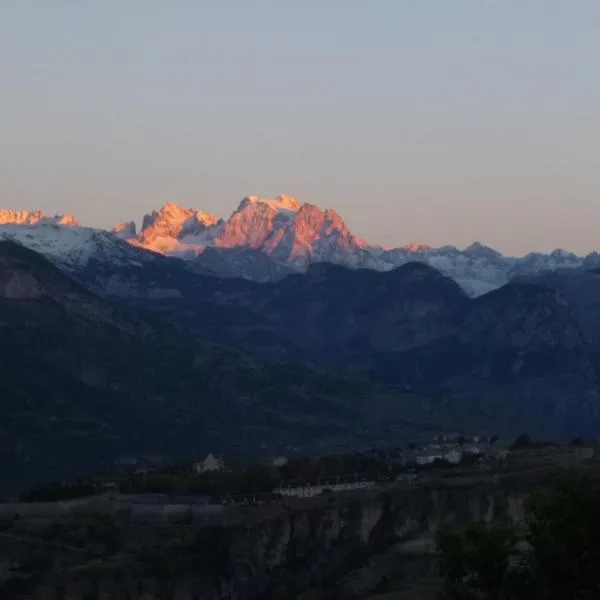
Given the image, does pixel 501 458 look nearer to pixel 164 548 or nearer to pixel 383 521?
pixel 383 521

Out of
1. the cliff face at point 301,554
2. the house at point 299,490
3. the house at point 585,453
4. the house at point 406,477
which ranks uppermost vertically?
the house at point 585,453

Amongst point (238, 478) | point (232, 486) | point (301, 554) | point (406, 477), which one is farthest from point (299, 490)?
point (301, 554)

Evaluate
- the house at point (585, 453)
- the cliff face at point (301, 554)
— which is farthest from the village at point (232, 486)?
the cliff face at point (301, 554)

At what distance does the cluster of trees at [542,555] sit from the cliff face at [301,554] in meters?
55.2

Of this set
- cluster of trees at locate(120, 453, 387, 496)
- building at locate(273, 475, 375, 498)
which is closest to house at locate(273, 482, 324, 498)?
building at locate(273, 475, 375, 498)

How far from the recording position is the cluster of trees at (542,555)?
72.6 metres

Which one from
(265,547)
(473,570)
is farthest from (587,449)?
(473,570)

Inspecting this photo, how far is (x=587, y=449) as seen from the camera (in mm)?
195375

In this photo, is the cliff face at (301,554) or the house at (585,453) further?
the house at (585,453)

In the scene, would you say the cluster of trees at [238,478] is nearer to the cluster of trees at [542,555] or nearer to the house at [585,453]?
the house at [585,453]

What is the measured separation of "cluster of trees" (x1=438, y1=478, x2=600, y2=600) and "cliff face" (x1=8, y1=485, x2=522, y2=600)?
55.2m

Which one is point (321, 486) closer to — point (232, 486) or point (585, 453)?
point (232, 486)

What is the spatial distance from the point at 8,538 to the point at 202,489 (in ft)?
102

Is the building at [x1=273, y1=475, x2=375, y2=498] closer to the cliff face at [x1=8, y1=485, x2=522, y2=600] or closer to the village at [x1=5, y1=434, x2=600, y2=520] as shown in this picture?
the village at [x1=5, y1=434, x2=600, y2=520]
